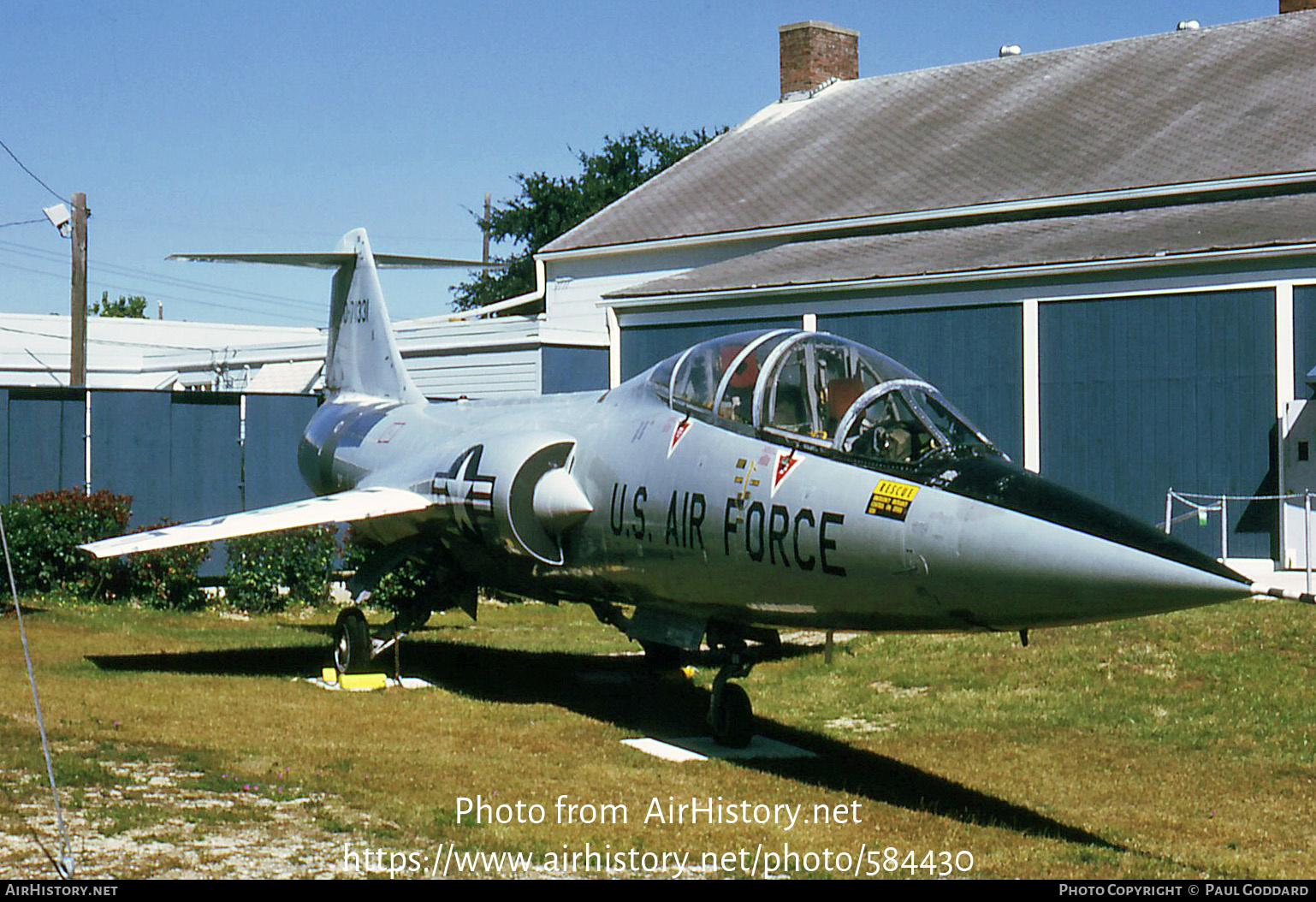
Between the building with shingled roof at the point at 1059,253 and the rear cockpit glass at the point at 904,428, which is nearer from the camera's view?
the rear cockpit glass at the point at 904,428

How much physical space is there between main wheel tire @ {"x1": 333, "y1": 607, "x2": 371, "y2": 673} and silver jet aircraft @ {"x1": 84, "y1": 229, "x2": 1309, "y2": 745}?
0.06 feet

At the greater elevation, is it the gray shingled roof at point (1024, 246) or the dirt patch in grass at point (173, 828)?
the gray shingled roof at point (1024, 246)

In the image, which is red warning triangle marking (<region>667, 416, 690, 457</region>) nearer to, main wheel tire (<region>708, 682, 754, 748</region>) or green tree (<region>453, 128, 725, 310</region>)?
main wheel tire (<region>708, 682, 754, 748</region>)

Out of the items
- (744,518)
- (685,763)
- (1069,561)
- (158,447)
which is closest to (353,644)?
(685,763)

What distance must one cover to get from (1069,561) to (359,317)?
11214 millimetres

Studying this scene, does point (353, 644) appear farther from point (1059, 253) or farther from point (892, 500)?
point (1059, 253)

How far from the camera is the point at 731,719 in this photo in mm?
10758

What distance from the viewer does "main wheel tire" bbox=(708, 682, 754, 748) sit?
10.7 metres

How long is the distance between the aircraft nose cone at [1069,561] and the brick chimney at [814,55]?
28322mm

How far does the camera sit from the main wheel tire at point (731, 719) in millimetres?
10711

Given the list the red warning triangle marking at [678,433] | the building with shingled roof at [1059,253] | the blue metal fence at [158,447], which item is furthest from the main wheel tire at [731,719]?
the blue metal fence at [158,447]

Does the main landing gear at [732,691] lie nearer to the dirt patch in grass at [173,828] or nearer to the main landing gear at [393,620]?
the dirt patch in grass at [173,828]

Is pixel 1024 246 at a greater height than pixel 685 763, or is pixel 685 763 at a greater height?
pixel 1024 246
